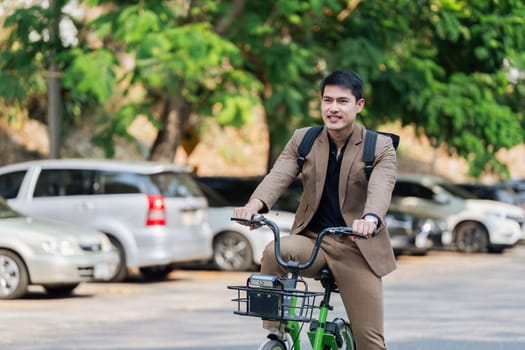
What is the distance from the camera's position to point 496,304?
48.4ft

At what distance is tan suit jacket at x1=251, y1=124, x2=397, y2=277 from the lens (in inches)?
241

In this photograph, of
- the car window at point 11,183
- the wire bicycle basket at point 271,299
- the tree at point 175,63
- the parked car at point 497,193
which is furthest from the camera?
the parked car at point 497,193

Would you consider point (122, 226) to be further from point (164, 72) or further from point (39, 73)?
point (39, 73)

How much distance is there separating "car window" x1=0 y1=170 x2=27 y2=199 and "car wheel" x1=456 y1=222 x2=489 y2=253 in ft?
38.2

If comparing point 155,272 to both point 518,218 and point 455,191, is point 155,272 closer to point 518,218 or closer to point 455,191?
point 455,191

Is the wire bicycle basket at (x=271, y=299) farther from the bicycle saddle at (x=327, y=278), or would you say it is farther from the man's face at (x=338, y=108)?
the man's face at (x=338, y=108)

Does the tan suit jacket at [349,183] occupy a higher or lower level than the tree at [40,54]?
lower

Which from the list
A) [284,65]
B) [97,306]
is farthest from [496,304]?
[284,65]

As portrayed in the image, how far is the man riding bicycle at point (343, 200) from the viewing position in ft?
20.1

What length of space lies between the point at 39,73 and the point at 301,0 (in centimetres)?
445

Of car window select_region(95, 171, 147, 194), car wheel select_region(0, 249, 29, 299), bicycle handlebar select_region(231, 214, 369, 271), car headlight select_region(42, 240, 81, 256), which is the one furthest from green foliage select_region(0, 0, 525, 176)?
bicycle handlebar select_region(231, 214, 369, 271)

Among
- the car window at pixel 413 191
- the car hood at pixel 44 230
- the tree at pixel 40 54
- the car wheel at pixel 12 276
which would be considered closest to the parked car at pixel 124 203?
the car hood at pixel 44 230

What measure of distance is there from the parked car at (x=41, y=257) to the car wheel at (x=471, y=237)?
42.9ft

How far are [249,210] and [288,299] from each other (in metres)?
0.47
